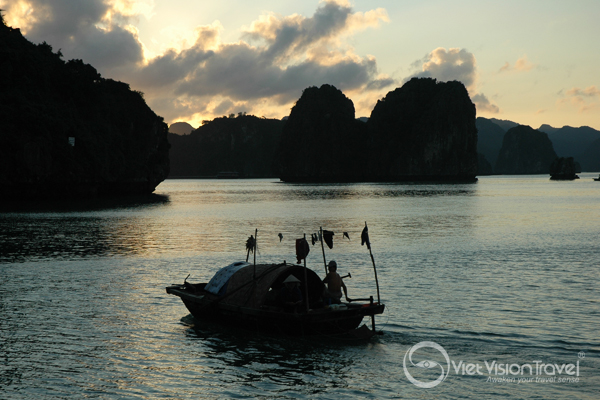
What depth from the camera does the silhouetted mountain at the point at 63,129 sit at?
79812mm

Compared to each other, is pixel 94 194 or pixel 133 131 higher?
pixel 133 131

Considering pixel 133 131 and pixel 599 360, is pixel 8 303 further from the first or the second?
pixel 133 131

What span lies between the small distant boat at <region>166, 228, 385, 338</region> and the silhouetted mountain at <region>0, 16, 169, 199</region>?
72.0 meters

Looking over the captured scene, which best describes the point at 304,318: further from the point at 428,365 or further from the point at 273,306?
the point at 428,365

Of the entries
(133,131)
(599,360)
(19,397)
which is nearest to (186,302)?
(19,397)

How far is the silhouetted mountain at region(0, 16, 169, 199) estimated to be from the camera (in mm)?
79812

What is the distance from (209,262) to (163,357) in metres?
16.5

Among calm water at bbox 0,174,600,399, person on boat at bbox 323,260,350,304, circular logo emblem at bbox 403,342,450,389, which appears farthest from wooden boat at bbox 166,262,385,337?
circular logo emblem at bbox 403,342,450,389

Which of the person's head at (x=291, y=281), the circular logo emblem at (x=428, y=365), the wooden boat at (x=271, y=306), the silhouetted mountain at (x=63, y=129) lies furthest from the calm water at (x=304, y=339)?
the silhouetted mountain at (x=63, y=129)

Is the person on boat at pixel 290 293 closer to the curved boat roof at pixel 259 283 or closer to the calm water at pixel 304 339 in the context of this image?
the curved boat roof at pixel 259 283

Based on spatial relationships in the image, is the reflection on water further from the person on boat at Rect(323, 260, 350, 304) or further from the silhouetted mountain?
the person on boat at Rect(323, 260, 350, 304)

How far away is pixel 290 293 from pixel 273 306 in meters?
0.95

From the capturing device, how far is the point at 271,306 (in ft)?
54.0

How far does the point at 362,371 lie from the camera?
13398mm
